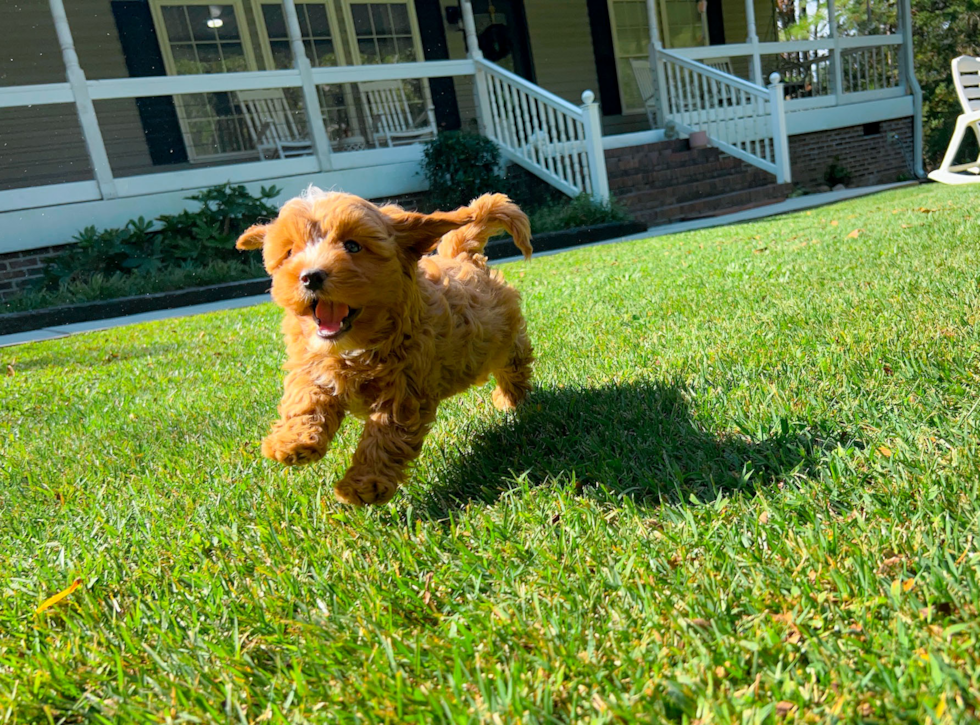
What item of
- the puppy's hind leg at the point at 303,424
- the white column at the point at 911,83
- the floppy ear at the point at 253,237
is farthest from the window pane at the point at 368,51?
the puppy's hind leg at the point at 303,424

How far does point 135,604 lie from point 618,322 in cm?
351

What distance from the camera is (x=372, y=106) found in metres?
15.4

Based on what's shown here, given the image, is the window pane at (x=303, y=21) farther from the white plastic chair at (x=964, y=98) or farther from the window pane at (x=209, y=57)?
the white plastic chair at (x=964, y=98)

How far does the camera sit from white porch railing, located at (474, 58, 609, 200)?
519 inches

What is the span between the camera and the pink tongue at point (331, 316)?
2.45 m

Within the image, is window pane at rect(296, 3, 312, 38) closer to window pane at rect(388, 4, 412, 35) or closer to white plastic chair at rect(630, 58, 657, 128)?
window pane at rect(388, 4, 412, 35)

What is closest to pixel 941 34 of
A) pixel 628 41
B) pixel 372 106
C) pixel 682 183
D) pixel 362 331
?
pixel 628 41

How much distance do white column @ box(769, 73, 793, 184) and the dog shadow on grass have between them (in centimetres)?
1351

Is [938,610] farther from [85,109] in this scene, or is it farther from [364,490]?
[85,109]

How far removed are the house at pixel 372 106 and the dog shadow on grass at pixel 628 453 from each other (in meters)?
10.0

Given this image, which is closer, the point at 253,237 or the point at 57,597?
the point at 57,597

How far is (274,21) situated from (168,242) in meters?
6.26

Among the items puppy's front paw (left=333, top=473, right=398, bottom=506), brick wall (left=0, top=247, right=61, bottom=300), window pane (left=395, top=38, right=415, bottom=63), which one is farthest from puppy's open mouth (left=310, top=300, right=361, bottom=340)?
window pane (left=395, top=38, right=415, bottom=63)

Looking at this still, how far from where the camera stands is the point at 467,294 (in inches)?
127
